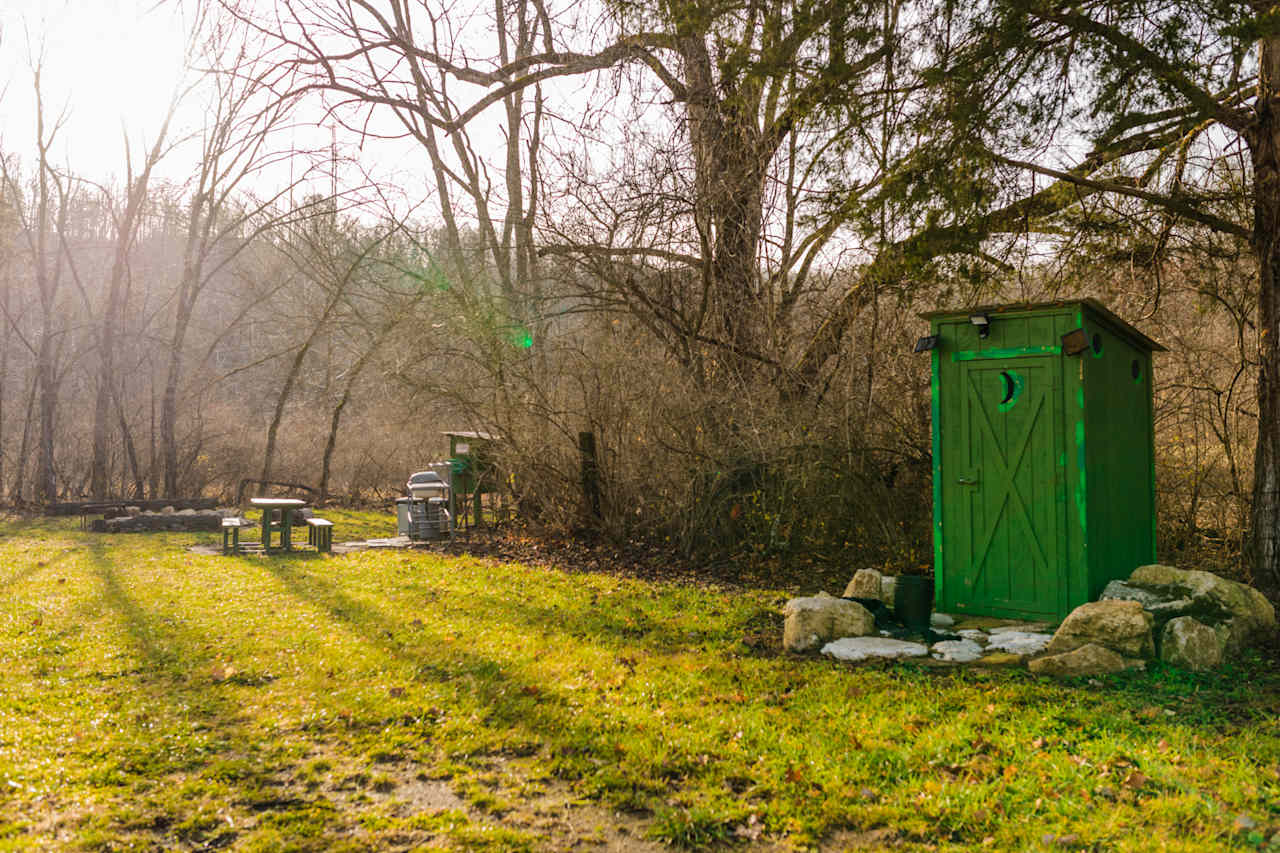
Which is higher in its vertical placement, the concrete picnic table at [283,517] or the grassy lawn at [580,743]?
the concrete picnic table at [283,517]

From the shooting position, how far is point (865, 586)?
7629 mm

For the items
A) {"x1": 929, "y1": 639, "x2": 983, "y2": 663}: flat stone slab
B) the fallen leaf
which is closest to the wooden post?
{"x1": 929, "y1": 639, "x2": 983, "y2": 663}: flat stone slab

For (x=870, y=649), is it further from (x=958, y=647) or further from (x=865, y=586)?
(x=865, y=586)

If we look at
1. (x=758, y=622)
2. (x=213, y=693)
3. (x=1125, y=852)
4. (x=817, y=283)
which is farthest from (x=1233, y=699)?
(x=817, y=283)

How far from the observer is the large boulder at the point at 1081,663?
5.41 m

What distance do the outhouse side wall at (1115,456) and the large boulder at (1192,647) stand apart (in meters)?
0.91

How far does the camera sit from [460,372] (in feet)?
43.9

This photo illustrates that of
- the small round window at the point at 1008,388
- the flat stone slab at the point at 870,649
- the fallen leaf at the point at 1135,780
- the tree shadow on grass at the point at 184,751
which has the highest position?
the small round window at the point at 1008,388

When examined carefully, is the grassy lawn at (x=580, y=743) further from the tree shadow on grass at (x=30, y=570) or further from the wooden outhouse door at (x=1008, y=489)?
the tree shadow on grass at (x=30, y=570)

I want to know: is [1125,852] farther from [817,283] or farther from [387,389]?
[387,389]

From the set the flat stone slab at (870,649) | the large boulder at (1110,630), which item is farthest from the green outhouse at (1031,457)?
the flat stone slab at (870,649)

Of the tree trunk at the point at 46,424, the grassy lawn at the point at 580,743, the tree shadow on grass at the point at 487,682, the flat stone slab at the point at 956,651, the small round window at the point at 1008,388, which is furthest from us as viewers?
the tree trunk at the point at 46,424

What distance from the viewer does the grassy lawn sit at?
3396mm

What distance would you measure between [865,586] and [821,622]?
4.43 feet
